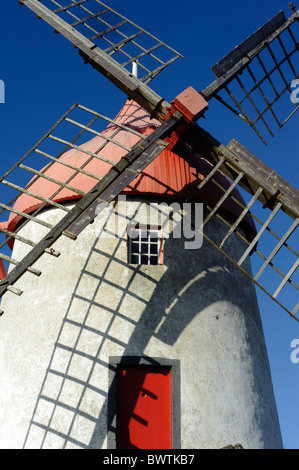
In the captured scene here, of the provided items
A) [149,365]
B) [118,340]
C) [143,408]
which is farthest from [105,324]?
[143,408]

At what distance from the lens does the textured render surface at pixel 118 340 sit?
8.98 meters

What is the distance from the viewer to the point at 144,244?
10.1m

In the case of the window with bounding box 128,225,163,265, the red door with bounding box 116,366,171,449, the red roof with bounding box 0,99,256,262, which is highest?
the red roof with bounding box 0,99,256,262

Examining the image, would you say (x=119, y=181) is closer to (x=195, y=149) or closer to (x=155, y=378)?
(x=195, y=149)

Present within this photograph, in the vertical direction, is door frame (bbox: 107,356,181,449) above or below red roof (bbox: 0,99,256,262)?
below

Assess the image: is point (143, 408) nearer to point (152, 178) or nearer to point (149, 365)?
point (149, 365)

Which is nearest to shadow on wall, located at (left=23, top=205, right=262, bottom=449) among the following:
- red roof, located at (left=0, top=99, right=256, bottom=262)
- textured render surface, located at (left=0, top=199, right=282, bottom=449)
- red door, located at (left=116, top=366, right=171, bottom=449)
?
textured render surface, located at (left=0, top=199, right=282, bottom=449)

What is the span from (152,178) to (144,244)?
951 mm

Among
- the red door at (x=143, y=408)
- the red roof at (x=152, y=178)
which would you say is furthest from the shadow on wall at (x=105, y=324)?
the red roof at (x=152, y=178)

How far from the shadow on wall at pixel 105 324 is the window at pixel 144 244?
0.21 m

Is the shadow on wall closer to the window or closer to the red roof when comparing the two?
the window

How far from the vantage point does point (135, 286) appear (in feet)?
31.4

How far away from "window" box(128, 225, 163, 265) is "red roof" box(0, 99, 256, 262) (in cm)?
54

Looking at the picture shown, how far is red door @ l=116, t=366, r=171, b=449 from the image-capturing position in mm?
8883
